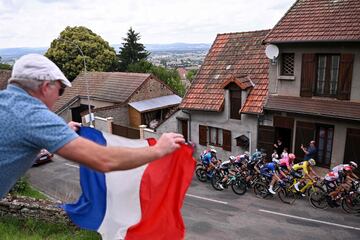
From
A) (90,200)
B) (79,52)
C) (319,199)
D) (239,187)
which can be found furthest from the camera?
(79,52)

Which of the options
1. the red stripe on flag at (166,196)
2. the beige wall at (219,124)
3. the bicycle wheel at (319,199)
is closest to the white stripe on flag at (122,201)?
the red stripe on flag at (166,196)

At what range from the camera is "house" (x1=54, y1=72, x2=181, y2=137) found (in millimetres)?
27453

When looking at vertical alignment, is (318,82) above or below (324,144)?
above

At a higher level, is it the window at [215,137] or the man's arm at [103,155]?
the man's arm at [103,155]

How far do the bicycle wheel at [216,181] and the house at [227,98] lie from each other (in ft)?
9.83

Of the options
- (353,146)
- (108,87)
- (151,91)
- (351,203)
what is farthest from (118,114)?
(351,203)

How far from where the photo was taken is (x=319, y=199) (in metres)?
13.4

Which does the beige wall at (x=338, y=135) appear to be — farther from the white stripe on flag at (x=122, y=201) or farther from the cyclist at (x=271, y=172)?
the white stripe on flag at (x=122, y=201)

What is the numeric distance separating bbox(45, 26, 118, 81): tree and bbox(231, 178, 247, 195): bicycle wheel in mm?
29249

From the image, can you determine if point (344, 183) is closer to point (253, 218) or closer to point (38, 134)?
point (253, 218)

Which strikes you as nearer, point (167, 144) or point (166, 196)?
point (167, 144)

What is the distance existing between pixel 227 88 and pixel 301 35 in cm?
455

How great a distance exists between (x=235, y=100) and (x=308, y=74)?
13.1 ft

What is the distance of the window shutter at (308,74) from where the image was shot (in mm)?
15938
